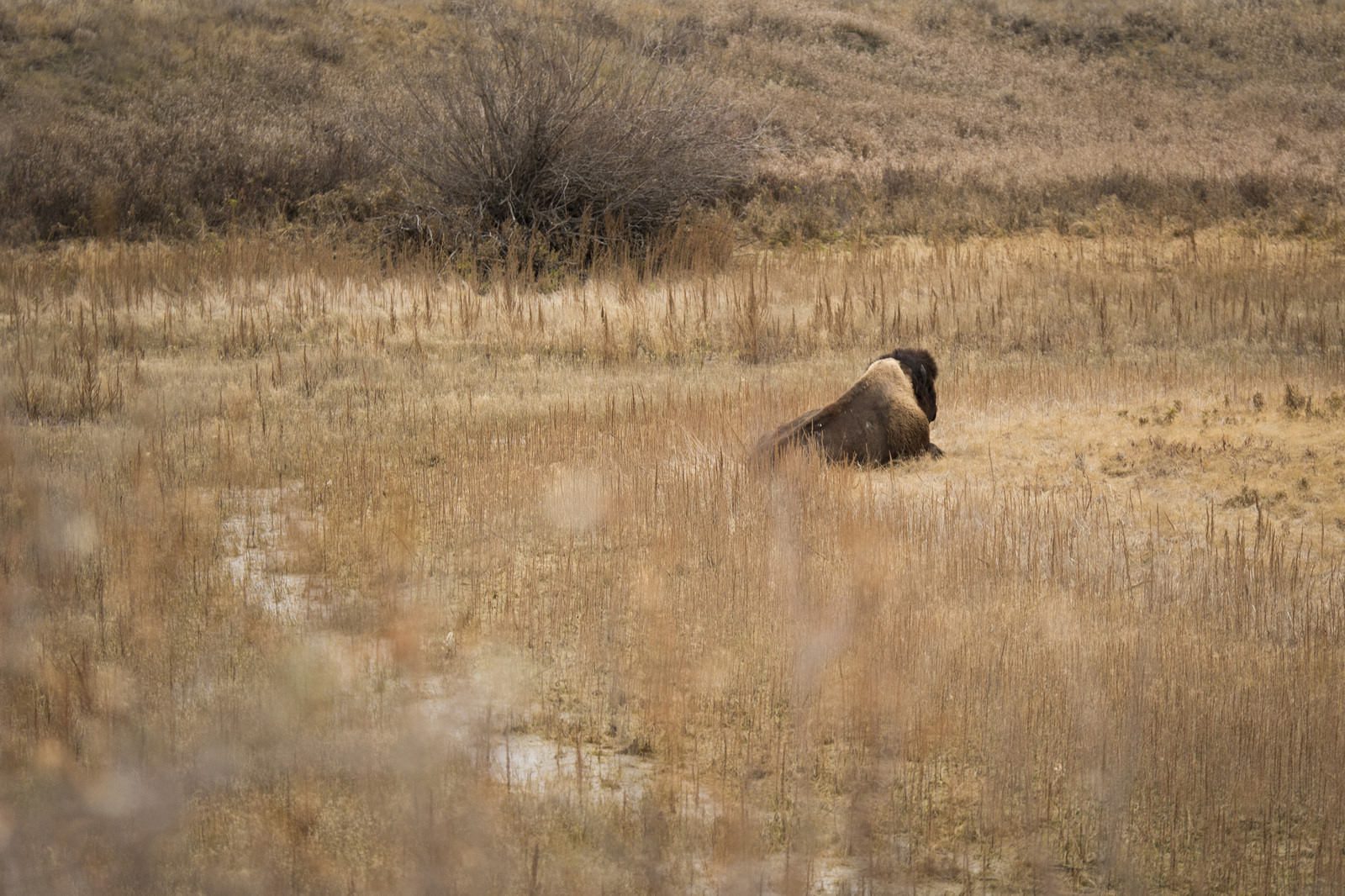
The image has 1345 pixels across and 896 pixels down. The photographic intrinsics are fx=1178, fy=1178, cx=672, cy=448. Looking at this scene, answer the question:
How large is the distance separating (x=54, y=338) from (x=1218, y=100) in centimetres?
3378

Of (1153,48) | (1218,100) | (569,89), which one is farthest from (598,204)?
(1153,48)

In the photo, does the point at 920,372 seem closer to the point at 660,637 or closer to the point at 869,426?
the point at 869,426

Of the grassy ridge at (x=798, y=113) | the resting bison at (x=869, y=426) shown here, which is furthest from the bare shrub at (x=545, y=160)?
the resting bison at (x=869, y=426)

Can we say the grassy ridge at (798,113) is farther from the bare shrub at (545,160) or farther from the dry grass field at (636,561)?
the dry grass field at (636,561)

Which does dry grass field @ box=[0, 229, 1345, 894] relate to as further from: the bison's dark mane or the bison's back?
the bison's dark mane

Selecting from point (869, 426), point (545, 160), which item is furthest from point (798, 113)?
point (869, 426)

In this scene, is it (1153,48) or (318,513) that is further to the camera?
(1153,48)

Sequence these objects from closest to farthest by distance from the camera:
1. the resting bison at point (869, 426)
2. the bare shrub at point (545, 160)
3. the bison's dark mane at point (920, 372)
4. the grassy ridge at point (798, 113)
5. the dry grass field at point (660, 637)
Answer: the dry grass field at point (660, 637) < the resting bison at point (869, 426) < the bison's dark mane at point (920, 372) < the bare shrub at point (545, 160) < the grassy ridge at point (798, 113)

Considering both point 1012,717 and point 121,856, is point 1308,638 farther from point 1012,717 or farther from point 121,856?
point 121,856

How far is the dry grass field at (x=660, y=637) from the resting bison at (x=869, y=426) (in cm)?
20

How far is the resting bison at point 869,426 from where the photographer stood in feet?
22.0

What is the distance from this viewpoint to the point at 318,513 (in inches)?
239

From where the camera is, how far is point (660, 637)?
441cm

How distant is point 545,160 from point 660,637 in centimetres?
1243
